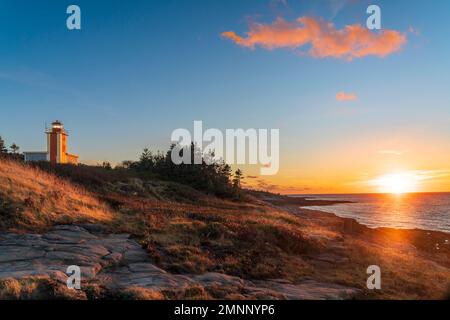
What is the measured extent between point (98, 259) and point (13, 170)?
1413 cm

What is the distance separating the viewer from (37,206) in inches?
650

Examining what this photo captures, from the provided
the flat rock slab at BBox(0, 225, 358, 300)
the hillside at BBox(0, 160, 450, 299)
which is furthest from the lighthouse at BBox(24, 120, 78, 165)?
the flat rock slab at BBox(0, 225, 358, 300)

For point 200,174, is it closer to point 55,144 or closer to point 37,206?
point 55,144

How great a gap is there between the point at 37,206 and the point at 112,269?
789cm

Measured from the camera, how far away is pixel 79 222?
1678 centimetres

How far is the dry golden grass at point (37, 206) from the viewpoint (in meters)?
15.0

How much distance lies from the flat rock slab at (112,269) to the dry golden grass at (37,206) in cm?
180

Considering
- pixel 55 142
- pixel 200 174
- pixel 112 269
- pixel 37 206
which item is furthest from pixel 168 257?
pixel 200 174

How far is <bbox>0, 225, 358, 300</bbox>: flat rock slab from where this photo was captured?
9.45 m

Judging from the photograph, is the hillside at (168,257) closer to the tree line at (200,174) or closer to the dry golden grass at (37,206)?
the dry golden grass at (37,206)
